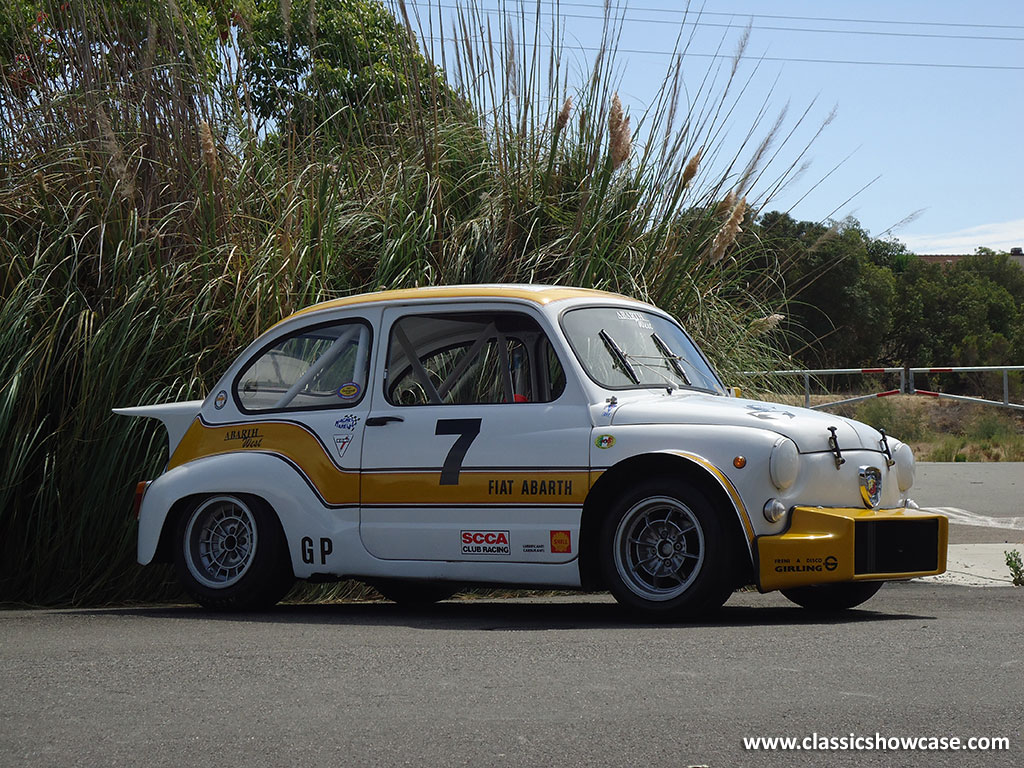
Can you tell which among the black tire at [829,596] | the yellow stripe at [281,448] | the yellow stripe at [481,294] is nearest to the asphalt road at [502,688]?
the black tire at [829,596]

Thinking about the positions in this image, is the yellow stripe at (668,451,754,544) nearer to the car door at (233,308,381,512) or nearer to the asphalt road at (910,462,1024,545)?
the car door at (233,308,381,512)

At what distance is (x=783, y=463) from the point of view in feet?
20.9

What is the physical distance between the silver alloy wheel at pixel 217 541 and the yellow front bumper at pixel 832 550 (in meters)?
2.95

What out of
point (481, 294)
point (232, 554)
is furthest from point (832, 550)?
point (232, 554)

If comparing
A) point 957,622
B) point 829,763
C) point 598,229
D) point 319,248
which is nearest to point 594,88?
point 598,229

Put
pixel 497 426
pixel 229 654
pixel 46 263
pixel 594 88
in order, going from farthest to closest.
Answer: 1. pixel 594 88
2. pixel 46 263
3. pixel 497 426
4. pixel 229 654

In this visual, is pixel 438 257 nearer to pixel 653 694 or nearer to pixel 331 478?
pixel 331 478

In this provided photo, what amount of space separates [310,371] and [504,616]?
1.74m

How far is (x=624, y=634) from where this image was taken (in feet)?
20.1

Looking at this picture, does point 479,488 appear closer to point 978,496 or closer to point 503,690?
point 503,690

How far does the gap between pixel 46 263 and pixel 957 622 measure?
5.80 m

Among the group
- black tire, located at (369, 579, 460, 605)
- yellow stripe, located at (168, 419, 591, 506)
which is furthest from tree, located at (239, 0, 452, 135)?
black tire, located at (369, 579, 460, 605)

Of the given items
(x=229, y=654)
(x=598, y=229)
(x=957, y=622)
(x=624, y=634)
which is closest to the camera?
(x=229, y=654)

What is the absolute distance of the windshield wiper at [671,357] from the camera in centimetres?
765
